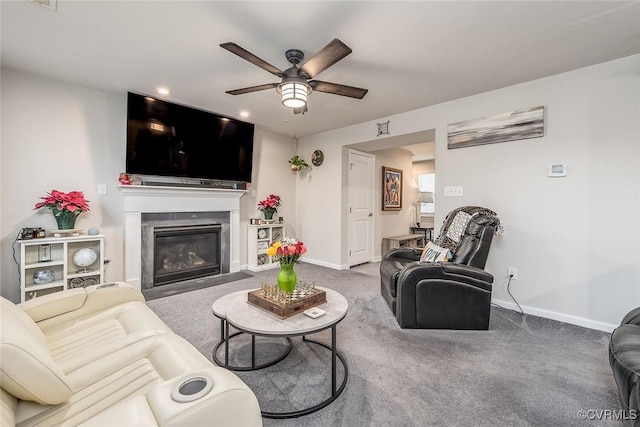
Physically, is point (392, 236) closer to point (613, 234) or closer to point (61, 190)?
point (613, 234)

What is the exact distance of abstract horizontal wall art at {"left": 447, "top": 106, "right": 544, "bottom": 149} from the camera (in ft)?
9.58

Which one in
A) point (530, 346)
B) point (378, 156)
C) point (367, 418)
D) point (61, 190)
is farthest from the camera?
point (378, 156)

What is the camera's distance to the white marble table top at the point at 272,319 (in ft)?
4.93

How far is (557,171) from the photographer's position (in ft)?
9.20

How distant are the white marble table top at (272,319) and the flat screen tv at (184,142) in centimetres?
241

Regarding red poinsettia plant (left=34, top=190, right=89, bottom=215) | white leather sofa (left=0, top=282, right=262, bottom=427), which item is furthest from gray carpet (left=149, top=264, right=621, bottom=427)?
red poinsettia plant (left=34, top=190, right=89, bottom=215)

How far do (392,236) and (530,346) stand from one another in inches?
145

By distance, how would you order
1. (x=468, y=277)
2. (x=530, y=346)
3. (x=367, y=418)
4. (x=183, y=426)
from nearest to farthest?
(x=183, y=426)
(x=367, y=418)
(x=530, y=346)
(x=468, y=277)

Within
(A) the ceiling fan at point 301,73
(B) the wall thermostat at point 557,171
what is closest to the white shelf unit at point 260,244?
(A) the ceiling fan at point 301,73

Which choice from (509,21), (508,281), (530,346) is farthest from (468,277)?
(509,21)

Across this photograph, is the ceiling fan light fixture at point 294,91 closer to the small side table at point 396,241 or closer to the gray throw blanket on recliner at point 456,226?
the gray throw blanket on recliner at point 456,226

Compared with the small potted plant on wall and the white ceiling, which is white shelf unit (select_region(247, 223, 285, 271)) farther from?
the white ceiling

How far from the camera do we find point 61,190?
3096 millimetres

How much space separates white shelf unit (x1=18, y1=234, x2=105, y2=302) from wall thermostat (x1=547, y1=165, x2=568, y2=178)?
15.5 feet
